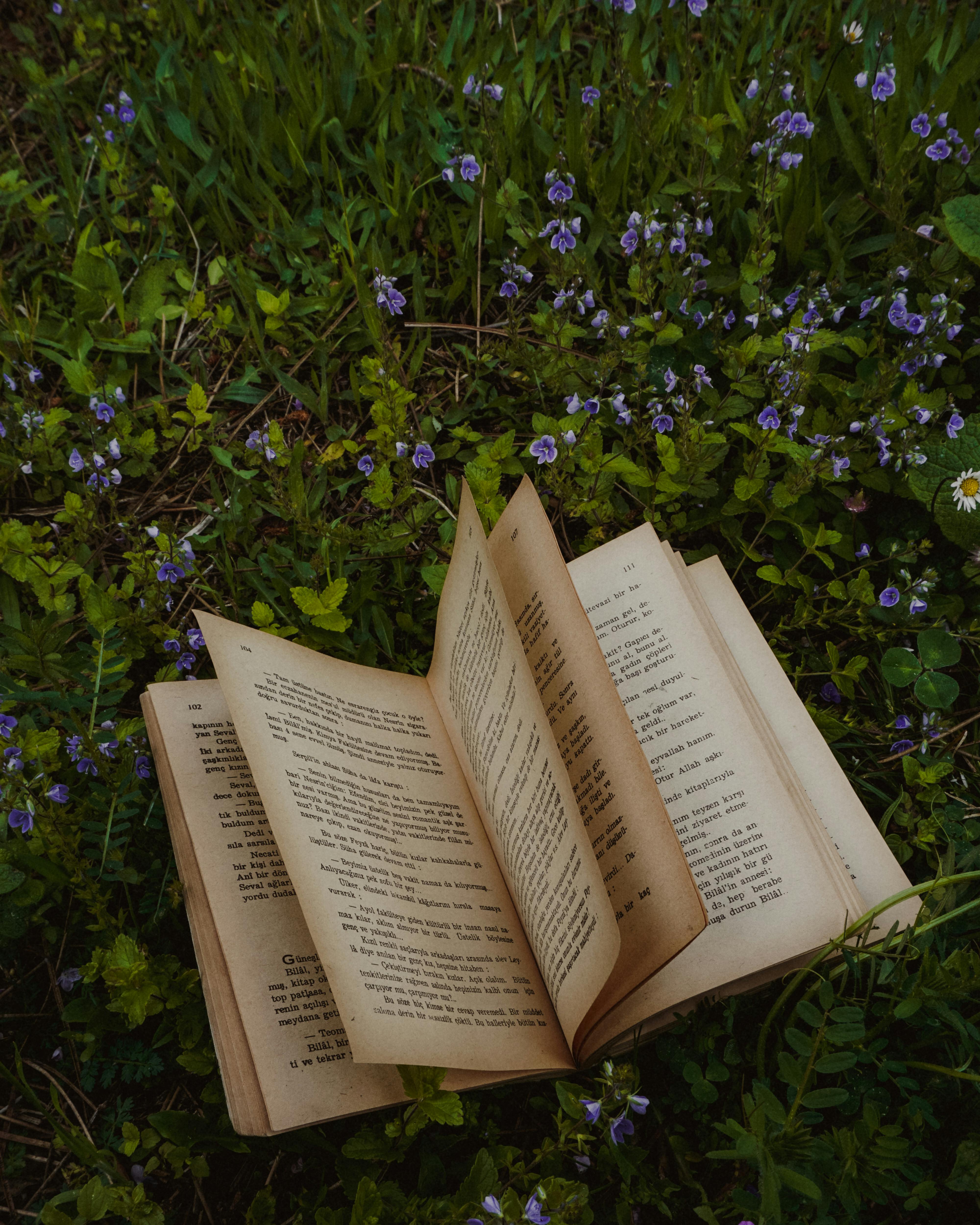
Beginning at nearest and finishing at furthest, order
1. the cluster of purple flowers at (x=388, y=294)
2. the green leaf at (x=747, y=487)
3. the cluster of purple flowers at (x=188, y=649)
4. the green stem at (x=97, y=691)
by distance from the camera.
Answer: the green stem at (x=97, y=691) < the cluster of purple flowers at (x=188, y=649) < the green leaf at (x=747, y=487) < the cluster of purple flowers at (x=388, y=294)

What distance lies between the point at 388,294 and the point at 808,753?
4.80ft

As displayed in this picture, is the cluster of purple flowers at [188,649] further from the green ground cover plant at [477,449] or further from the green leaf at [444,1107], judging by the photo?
the green leaf at [444,1107]

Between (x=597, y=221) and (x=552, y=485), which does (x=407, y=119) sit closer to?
(x=597, y=221)

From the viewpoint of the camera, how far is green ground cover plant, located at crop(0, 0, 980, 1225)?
1.31m

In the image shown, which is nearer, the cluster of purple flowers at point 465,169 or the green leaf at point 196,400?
the green leaf at point 196,400

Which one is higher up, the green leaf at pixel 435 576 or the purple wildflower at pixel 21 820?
the green leaf at pixel 435 576

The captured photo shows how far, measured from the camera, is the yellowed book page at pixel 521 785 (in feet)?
3.57

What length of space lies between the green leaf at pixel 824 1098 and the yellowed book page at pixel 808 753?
29cm

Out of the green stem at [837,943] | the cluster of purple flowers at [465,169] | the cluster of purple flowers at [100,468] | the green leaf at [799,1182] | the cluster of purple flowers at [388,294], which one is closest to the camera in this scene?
the green leaf at [799,1182]

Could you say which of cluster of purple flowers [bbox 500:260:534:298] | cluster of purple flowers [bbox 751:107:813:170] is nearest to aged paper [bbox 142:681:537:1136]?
cluster of purple flowers [bbox 500:260:534:298]

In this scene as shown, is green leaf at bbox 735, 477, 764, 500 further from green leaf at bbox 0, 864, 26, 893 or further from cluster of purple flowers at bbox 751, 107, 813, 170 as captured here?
green leaf at bbox 0, 864, 26, 893

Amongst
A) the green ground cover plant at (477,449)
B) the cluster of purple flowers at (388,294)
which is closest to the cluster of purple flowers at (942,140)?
the green ground cover plant at (477,449)

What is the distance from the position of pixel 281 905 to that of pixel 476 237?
1.80 m

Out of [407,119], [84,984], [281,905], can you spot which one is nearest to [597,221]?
[407,119]
